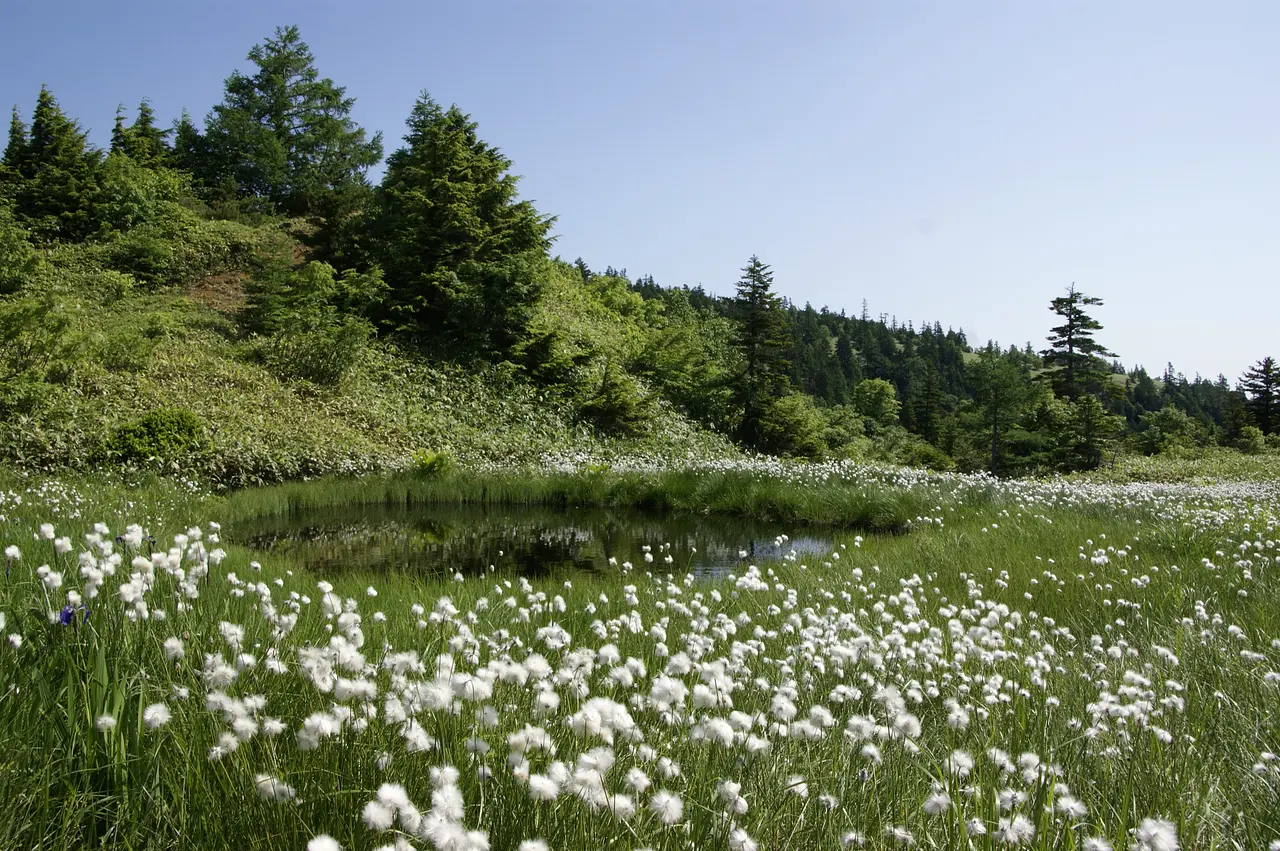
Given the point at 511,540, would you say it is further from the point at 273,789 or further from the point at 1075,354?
the point at 1075,354

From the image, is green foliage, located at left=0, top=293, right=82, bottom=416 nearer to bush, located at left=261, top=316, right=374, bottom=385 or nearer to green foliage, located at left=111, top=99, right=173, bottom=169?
bush, located at left=261, top=316, right=374, bottom=385

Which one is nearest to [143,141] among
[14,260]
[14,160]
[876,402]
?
[14,160]

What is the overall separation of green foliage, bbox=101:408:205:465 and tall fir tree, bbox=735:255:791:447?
1975 cm

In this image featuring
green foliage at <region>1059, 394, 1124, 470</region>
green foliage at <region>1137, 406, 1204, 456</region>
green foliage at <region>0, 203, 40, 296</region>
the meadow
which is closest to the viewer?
the meadow

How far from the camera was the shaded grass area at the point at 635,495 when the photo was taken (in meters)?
13.0

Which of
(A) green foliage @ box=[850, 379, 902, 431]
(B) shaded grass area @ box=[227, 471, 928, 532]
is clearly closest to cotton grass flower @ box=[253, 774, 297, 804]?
(B) shaded grass area @ box=[227, 471, 928, 532]

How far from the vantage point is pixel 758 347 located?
29.0m

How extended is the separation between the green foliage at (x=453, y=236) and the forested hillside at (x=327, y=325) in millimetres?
81

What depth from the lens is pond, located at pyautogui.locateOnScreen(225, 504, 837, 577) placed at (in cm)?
922

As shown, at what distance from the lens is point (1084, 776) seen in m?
2.50

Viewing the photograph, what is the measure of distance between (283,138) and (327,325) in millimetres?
19614

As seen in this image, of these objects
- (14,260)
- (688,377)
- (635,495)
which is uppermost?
(14,260)

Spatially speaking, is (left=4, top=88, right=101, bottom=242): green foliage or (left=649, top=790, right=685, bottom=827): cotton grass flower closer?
(left=649, top=790, right=685, bottom=827): cotton grass flower

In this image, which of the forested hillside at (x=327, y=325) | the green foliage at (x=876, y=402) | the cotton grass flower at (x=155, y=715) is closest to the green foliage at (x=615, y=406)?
the forested hillside at (x=327, y=325)
